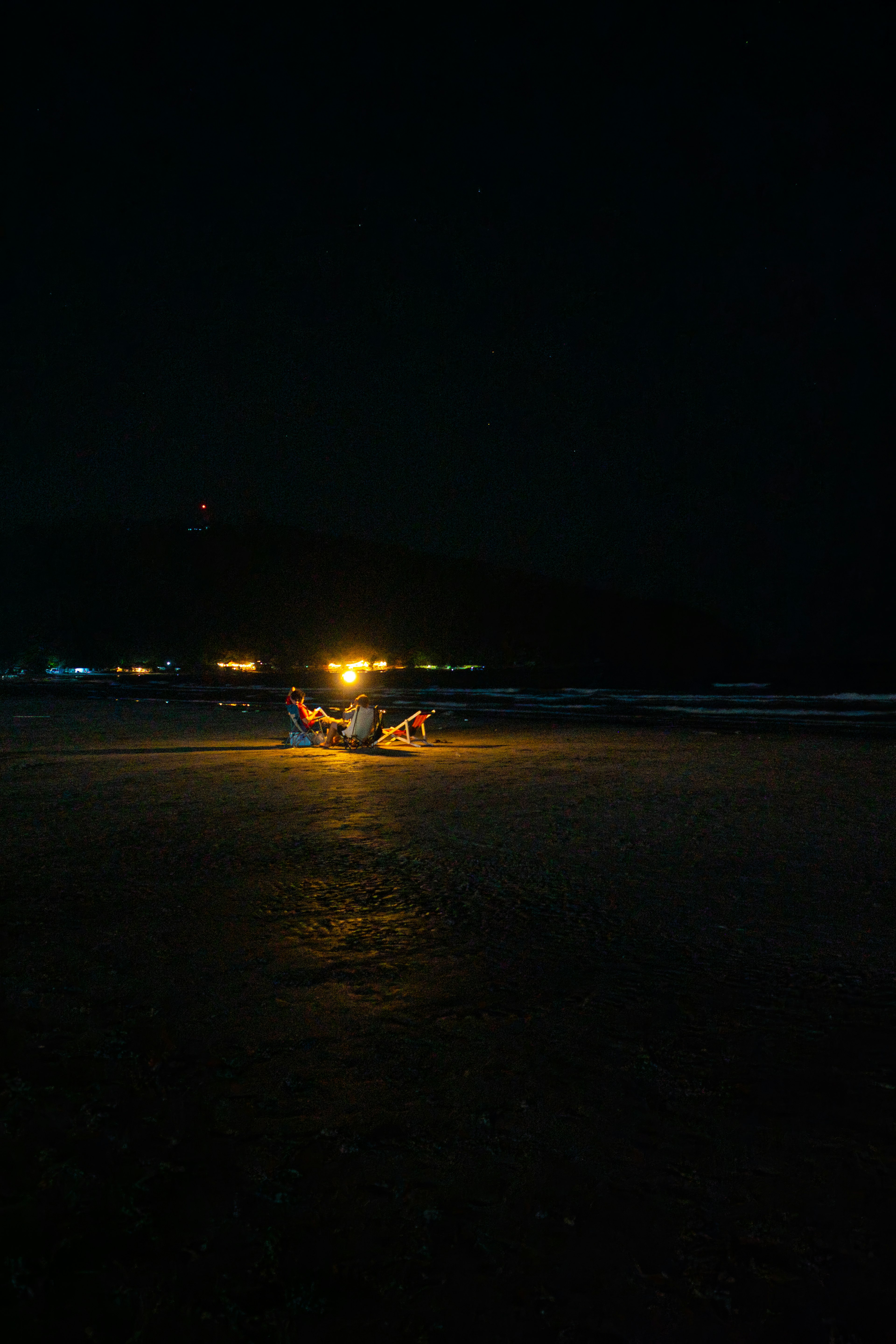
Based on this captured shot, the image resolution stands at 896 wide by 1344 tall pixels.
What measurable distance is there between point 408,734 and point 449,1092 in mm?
15560

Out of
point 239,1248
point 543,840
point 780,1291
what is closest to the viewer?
point 780,1291

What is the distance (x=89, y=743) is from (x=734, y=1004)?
17553 mm

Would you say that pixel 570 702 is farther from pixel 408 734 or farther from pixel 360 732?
pixel 360 732

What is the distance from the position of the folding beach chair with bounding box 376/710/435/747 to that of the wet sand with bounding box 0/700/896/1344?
10.2m

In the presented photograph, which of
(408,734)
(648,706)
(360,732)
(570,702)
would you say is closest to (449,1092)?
(360,732)

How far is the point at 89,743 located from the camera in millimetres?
19766

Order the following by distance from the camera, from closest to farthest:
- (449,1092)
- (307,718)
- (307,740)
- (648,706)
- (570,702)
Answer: (449,1092)
(307,740)
(307,718)
(648,706)
(570,702)

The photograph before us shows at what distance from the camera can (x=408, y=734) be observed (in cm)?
1925

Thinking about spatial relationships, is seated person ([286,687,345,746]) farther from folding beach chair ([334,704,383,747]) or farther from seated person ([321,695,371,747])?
folding beach chair ([334,704,383,747])

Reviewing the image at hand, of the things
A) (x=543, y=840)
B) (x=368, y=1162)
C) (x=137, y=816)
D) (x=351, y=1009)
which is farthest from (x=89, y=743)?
(x=368, y=1162)

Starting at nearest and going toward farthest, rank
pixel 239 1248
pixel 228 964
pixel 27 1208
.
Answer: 1. pixel 239 1248
2. pixel 27 1208
3. pixel 228 964

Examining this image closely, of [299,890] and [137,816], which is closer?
[299,890]

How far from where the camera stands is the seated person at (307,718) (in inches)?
733

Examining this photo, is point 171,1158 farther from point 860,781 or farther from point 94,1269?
point 860,781
